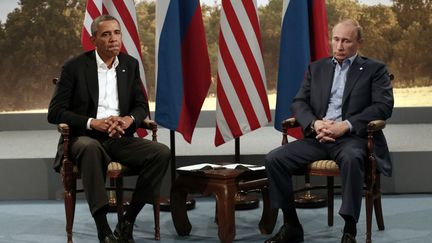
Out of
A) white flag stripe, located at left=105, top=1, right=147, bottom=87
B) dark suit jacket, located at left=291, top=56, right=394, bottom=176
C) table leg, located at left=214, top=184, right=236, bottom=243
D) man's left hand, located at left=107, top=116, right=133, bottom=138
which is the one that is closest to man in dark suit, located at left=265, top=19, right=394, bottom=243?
dark suit jacket, located at left=291, top=56, right=394, bottom=176

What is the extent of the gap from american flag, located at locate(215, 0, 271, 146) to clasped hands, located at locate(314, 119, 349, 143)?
882mm

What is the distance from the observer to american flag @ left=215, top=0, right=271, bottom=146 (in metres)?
5.41

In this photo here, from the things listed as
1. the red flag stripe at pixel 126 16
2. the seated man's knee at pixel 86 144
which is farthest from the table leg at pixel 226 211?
the red flag stripe at pixel 126 16

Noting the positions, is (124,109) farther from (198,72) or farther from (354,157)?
(354,157)

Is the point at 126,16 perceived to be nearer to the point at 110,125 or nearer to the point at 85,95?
the point at 85,95

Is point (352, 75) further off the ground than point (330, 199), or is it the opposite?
point (352, 75)

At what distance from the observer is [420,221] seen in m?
5.08

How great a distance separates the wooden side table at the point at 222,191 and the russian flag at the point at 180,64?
68 centimetres

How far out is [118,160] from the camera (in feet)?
15.6

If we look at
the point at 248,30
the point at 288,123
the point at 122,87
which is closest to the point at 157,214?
the point at 122,87

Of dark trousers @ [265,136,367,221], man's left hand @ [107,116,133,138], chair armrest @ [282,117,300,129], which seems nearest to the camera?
dark trousers @ [265,136,367,221]

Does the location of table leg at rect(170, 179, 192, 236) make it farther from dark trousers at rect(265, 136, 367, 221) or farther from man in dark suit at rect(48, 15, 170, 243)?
dark trousers at rect(265, 136, 367, 221)

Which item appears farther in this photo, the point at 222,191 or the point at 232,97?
the point at 232,97

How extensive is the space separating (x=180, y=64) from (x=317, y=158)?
4.13ft
